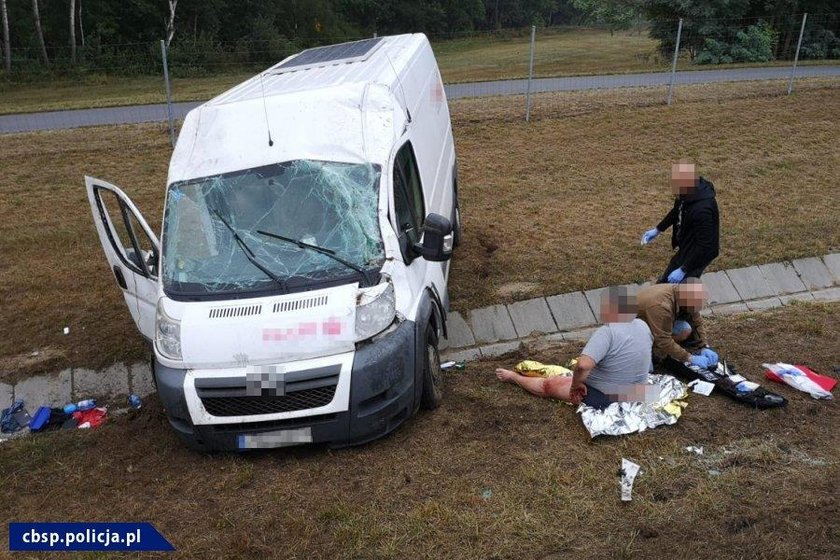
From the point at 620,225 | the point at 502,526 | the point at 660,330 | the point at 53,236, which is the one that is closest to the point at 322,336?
the point at 502,526

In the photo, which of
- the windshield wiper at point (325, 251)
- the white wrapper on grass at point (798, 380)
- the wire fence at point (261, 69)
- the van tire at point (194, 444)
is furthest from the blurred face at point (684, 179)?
the wire fence at point (261, 69)

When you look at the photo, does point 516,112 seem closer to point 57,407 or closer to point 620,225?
point 620,225

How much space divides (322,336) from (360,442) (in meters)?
0.83

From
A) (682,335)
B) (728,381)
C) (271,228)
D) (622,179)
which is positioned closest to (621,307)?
(728,381)

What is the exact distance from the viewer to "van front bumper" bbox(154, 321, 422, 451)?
4480mm

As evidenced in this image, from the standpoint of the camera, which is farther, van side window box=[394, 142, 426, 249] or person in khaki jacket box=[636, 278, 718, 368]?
person in khaki jacket box=[636, 278, 718, 368]

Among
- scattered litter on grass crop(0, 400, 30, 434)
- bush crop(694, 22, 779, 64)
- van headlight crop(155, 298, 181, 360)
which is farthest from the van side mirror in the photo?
bush crop(694, 22, 779, 64)

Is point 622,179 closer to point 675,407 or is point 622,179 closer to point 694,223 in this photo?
point 694,223

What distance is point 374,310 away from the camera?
15.0 feet

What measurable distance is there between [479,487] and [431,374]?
1097 millimetres

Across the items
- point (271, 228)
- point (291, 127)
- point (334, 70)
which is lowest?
point (271, 228)

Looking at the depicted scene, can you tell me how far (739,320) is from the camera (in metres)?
6.95

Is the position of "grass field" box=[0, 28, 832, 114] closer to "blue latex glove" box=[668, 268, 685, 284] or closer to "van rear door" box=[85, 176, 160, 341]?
"van rear door" box=[85, 176, 160, 341]

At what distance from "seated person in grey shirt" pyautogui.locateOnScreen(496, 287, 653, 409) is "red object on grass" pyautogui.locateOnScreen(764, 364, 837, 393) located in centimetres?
134
